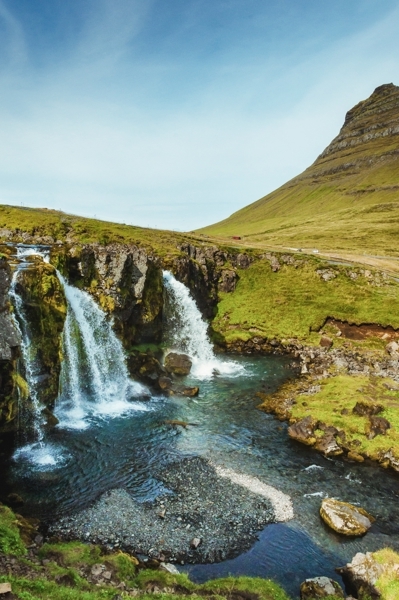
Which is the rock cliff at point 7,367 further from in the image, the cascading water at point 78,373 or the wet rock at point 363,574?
the wet rock at point 363,574

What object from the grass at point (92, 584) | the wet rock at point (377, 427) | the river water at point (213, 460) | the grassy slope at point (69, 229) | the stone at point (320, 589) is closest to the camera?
the grass at point (92, 584)

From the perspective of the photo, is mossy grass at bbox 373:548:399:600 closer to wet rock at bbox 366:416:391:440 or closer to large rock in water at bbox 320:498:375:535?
large rock in water at bbox 320:498:375:535

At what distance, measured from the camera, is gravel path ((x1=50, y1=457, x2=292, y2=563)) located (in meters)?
24.4

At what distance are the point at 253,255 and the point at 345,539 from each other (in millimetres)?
78444

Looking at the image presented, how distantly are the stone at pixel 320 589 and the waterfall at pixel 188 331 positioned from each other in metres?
39.6

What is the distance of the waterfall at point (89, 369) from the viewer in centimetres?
4481

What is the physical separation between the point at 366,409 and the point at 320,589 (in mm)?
23185

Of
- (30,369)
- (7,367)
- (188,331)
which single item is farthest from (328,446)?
(188,331)

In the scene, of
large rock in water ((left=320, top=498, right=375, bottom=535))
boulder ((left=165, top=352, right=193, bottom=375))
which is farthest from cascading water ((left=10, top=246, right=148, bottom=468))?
large rock in water ((left=320, top=498, right=375, bottom=535))

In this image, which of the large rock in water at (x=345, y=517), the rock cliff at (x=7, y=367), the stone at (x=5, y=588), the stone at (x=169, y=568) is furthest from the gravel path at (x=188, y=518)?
the rock cliff at (x=7, y=367)

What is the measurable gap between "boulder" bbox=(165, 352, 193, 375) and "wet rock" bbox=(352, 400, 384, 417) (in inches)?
1027

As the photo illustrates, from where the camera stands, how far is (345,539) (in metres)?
25.8

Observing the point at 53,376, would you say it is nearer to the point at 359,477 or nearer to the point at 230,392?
the point at 230,392

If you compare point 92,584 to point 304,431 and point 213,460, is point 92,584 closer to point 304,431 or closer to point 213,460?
point 213,460
